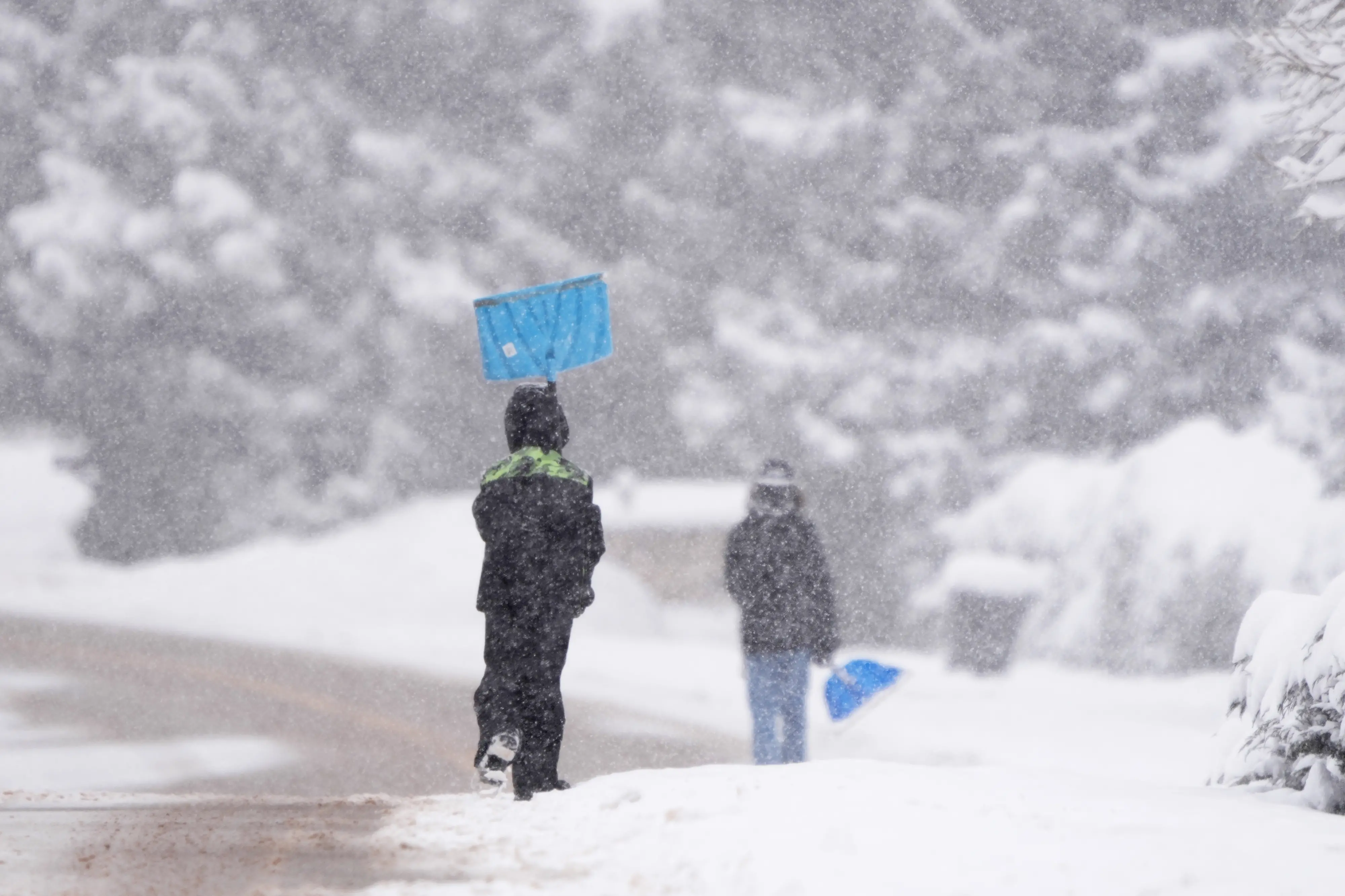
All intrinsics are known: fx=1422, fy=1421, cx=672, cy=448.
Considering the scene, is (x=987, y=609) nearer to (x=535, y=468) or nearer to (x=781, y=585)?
(x=781, y=585)

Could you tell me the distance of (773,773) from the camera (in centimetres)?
572

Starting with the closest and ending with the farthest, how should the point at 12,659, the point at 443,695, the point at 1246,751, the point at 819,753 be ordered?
1. the point at 1246,751
2. the point at 819,753
3. the point at 443,695
4. the point at 12,659

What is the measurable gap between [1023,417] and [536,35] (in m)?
10.9

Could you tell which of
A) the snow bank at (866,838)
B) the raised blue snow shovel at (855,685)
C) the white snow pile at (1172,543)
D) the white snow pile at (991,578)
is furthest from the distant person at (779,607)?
the white snow pile at (1172,543)

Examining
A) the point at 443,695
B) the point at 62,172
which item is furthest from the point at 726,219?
the point at 443,695

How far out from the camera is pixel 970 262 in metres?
21.6

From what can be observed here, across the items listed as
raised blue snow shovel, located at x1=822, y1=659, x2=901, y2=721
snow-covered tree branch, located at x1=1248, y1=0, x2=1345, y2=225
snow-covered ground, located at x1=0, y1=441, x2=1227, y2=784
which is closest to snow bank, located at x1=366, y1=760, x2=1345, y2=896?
raised blue snow shovel, located at x1=822, y1=659, x2=901, y2=721

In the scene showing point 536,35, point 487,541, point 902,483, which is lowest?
point 487,541

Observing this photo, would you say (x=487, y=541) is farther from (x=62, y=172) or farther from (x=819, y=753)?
(x=62, y=172)

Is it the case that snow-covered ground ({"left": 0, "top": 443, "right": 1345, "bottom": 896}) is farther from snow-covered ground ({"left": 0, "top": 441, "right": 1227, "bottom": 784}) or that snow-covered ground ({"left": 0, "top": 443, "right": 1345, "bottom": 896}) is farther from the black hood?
the black hood

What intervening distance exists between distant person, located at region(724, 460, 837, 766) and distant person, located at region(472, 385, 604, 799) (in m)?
1.33

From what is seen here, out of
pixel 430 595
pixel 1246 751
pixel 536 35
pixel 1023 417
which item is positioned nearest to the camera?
pixel 1246 751

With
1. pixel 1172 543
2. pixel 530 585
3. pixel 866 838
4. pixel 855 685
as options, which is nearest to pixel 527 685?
pixel 530 585

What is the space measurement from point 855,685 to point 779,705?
61 centimetres
